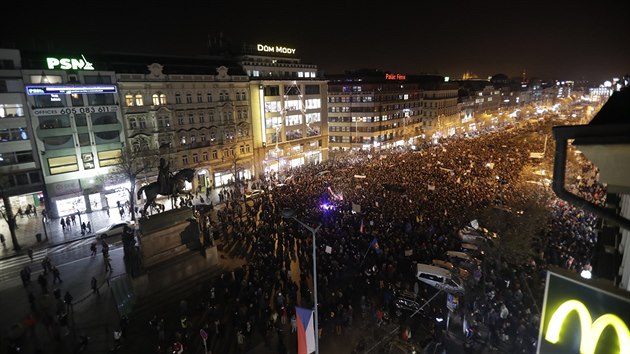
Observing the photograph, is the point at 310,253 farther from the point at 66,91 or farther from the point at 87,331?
the point at 66,91

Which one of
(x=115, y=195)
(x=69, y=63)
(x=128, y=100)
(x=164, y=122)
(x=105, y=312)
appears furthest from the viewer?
(x=164, y=122)

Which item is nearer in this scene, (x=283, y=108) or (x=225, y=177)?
(x=225, y=177)

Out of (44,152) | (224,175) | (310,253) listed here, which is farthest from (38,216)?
(310,253)

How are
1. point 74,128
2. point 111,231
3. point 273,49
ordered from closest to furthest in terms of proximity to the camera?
point 111,231 → point 74,128 → point 273,49

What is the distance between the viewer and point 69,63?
3481cm

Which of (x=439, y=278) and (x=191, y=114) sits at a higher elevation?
(x=191, y=114)

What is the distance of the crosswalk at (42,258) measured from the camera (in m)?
23.2

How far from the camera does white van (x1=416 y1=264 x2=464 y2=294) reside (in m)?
17.4

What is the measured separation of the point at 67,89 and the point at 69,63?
9.59ft

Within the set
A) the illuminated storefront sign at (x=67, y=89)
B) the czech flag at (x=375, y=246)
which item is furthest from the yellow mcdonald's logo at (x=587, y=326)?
the illuminated storefront sign at (x=67, y=89)

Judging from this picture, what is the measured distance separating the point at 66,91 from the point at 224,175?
2110 centimetres

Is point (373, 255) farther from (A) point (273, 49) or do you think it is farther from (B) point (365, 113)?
(B) point (365, 113)

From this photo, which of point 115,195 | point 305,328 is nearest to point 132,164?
point 115,195

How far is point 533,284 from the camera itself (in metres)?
17.8
